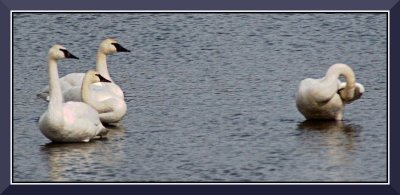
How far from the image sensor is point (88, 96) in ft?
66.2

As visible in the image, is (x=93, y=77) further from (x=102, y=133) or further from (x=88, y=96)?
(x=102, y=133)

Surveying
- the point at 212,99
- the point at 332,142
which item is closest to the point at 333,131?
the point at 332,142

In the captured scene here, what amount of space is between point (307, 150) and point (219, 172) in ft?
4.87

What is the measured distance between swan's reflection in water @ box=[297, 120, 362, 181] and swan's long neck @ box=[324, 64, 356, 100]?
0.38m

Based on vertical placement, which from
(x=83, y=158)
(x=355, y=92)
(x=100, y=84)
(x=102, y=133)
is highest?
(x=100, y=84)

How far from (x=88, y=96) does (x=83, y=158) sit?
2391 millimetres

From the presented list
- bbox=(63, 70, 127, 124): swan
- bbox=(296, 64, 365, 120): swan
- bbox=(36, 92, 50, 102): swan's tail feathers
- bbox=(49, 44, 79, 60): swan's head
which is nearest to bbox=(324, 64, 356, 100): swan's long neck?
bbox=(296, 64, 365, 120): swan

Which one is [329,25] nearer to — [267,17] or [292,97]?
[267,17]

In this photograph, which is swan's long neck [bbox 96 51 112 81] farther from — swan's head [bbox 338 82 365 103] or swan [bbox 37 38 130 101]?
swan's head [bbox 338 82 365 103]

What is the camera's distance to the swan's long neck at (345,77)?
66.0 feet

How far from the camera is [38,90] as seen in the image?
23.0 meters

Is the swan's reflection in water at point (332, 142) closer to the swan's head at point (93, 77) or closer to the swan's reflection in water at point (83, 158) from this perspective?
the swan's reflection in water at point (83, 158)

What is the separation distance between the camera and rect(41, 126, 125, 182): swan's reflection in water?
56.0 ft

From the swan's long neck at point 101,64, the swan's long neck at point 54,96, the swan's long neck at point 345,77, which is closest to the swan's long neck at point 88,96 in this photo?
the swan's long neck at point 54,96
